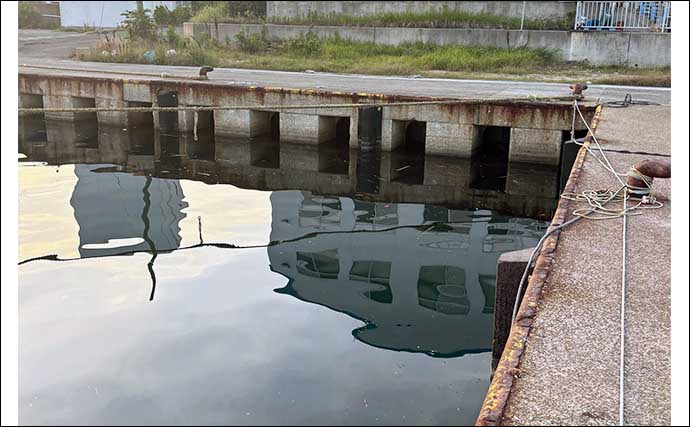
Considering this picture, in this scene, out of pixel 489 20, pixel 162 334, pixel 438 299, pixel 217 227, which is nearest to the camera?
pixel 162 334

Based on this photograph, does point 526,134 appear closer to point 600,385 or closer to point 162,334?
point 162,334

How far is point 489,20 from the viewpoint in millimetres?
22281

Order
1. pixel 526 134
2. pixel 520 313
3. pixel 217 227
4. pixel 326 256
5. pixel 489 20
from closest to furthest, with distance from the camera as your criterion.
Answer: pixel 520 313, pixel 326 256, pixel 217 227, pixel 526 134, pixel 489 20

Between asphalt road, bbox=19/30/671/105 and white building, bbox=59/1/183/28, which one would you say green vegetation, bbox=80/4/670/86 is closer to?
asphalt road, bbox=19/30/671/105

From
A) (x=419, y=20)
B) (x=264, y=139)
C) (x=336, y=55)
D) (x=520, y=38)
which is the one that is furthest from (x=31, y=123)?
(x=520, y=38)

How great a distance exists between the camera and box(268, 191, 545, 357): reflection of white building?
539 centimetres

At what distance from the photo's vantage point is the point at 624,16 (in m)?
19.7

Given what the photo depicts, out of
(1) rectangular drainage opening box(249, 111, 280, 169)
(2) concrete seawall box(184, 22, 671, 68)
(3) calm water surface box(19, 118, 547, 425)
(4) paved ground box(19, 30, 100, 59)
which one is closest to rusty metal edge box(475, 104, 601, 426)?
(3) calm water surface box(19, 118, 547, 425)

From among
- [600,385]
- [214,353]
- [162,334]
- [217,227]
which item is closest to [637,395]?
[600,385]

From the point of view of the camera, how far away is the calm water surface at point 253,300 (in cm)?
430

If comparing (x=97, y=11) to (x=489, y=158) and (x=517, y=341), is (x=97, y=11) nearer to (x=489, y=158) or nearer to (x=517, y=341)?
(x=489, y=158)

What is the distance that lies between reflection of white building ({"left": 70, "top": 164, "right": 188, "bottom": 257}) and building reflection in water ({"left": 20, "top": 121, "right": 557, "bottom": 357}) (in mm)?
20

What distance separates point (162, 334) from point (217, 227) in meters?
2.85

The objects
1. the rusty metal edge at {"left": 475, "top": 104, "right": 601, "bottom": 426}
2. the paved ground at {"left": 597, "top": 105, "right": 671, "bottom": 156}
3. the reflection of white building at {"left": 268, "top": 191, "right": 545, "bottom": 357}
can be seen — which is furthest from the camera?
the paved ground at {"left": 597, "top": 105, "right": 671, "bottom": 156}
